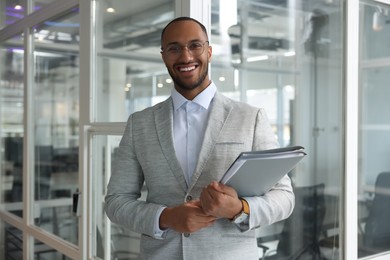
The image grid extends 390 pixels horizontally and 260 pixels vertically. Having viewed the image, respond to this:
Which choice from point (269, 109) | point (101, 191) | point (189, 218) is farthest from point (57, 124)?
point (189, 218)

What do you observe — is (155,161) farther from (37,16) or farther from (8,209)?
(8,209)

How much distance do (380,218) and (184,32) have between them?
7.18 ft

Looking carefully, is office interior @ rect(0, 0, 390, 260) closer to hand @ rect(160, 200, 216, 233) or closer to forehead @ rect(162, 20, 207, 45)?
forehead @ rect(162, 20, 207, 45)

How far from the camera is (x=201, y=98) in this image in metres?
1.24

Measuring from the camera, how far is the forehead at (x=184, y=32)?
1180mm

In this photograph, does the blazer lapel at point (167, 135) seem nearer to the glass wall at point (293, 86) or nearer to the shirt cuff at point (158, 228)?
the shirt cuff at point (158, 228)

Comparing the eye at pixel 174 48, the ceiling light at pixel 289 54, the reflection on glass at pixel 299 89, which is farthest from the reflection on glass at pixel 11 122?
the eye at pixel 174 48

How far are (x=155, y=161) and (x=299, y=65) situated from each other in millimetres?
2655

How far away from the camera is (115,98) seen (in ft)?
18.9

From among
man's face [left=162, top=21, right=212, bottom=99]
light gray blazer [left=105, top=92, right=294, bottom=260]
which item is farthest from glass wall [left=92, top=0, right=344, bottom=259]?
light gray blazer [left=105, top=92, right=294, bottom=260]

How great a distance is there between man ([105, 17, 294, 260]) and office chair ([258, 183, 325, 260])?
1867mm

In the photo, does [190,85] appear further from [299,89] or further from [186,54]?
[299,89]

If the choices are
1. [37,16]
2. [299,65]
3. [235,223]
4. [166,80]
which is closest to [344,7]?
[166,80]

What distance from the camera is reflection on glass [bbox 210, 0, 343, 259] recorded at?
2361 mm
